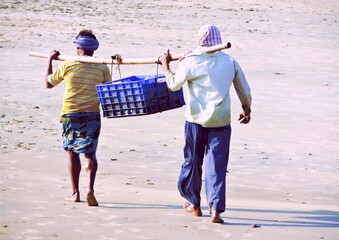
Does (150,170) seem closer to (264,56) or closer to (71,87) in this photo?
(71,87)

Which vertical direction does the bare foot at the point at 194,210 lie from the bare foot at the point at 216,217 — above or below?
below

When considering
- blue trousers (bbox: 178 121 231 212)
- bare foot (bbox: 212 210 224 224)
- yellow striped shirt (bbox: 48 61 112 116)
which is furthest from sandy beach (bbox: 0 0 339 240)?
yellow striped shirt (bbox: 48 61 112 116)

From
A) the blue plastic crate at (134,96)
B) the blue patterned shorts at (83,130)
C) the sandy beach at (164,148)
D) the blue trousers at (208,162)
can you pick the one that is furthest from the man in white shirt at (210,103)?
the blue patterned shorts at (83,130)

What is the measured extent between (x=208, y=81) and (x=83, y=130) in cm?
130

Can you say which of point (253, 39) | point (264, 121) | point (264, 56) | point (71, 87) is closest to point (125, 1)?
point (253, 39)

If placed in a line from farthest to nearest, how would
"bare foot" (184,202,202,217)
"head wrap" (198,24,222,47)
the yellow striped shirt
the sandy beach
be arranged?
the yellow striped shirt → "bare foot" (184,202,202,217) → the sandy beach → "head wrap" (198,24,222,47)

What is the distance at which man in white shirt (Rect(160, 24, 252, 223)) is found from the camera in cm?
752

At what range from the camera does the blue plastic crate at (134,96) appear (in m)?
7.68

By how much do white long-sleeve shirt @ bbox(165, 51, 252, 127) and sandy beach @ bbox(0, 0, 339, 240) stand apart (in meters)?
0.90

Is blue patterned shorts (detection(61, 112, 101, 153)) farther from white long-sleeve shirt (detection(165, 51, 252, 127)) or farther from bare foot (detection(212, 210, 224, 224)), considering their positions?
bare foot (detection(212, 210, 224, 224))

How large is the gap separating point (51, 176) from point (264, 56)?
12125mm

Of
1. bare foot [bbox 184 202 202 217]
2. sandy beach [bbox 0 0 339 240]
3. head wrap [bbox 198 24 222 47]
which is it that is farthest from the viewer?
bare foot [bbox 184 202 202 217]

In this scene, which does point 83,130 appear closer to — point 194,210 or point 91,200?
point 91,200

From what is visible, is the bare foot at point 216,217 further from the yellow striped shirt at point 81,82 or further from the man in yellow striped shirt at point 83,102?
the yellow striped shirt at point 81,82
